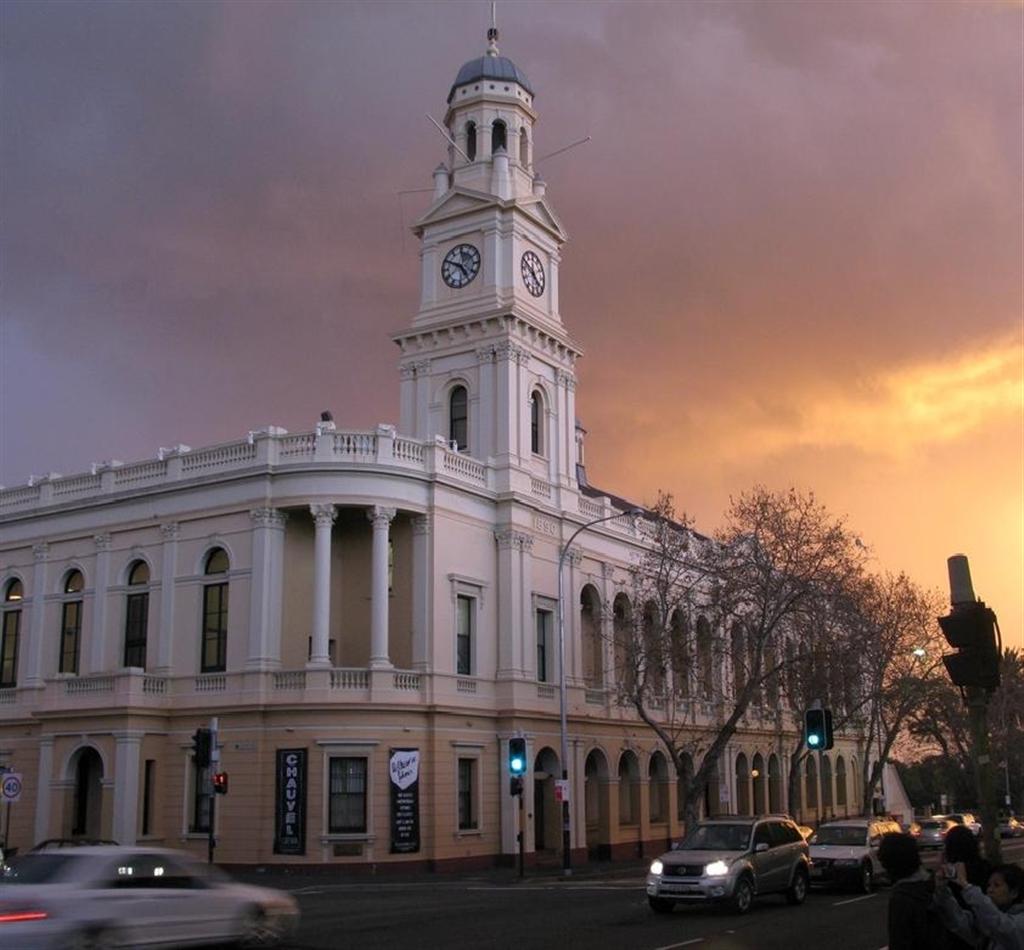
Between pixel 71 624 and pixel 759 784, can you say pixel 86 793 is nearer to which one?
pixel 71 624

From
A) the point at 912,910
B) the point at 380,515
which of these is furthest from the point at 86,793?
the point at 912,910

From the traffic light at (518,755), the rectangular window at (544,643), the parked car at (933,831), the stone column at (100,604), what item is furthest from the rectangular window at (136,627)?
the parked car at (933,831)

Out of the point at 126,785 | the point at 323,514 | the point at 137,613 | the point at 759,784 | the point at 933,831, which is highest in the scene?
the point at 323,514

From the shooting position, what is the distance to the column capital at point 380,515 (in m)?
40.8

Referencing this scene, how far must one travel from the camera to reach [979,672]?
24.9 ft

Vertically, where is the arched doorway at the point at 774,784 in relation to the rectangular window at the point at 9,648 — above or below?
below

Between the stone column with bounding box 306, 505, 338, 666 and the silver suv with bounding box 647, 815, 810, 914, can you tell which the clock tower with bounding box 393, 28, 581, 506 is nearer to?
the stone column with bounding box 306, 505, 338, 666

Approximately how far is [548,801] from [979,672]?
40.3 m

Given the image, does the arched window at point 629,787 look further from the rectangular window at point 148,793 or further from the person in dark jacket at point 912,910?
the person in dark jacket at point 912,910

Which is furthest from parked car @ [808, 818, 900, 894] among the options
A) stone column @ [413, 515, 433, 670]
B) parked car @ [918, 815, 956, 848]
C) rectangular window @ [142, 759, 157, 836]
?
rectangular window @ [142, 759, 157, 836]

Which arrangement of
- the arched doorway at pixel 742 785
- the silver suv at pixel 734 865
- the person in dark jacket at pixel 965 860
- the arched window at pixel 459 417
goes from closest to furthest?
the person in dark jacket at pixel 965 860 < the silver suv at pixel 734 865 < the arched window at pixel 459 417 < the arched doorway at pixel 742 785

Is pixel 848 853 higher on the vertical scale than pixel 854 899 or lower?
higher

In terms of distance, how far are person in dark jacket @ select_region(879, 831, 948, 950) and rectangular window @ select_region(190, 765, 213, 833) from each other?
119 feet

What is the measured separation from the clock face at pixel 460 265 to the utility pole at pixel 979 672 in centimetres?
4319
